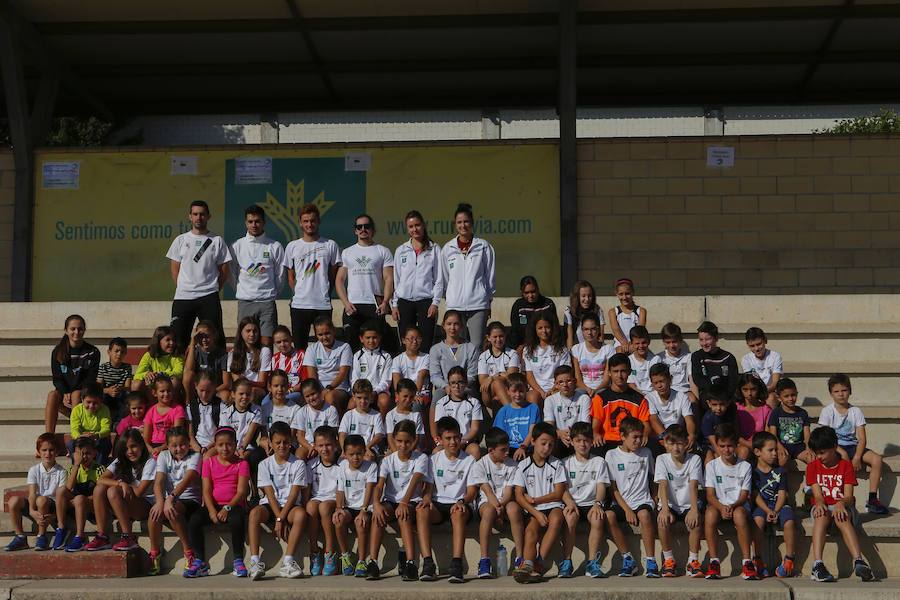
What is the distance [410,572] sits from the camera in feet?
24.3

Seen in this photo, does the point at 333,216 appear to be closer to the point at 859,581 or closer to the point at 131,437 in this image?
the point at 131,437

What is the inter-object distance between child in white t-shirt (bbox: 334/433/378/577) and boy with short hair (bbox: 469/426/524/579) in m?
0.77

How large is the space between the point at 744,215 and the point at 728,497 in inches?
266

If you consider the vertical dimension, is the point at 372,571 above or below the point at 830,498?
below

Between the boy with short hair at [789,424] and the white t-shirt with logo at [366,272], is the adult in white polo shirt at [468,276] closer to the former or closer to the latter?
the white t-shirt with logo at [366,272]

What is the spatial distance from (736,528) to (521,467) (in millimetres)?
1559

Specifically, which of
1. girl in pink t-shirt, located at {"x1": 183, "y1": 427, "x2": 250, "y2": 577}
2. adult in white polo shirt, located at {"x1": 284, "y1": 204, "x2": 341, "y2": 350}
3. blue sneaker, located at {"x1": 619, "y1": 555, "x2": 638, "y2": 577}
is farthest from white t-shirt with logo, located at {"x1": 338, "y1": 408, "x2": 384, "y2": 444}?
blue sneaker, located at {"x1": 619, "y1": 555, "x2": 638, "y2": 577}

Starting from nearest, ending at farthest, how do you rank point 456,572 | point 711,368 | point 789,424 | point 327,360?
point 456,572 → point 789,424 → point 711,368 → point 327,360

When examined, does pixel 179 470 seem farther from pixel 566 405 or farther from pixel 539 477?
pixel 566 405

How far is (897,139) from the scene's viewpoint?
13.5 meters

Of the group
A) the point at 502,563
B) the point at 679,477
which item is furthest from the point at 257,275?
the point at 679,477

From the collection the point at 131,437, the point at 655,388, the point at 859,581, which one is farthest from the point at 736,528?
the point at 131,437

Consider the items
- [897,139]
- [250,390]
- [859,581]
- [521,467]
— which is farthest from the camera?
[897,139]

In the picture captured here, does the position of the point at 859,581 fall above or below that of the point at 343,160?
below
